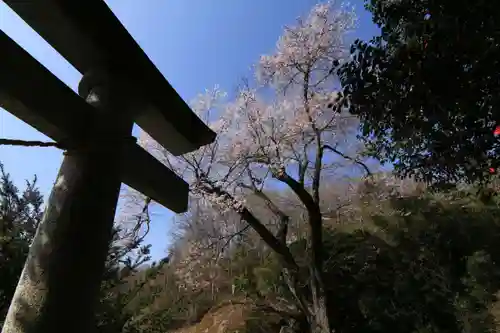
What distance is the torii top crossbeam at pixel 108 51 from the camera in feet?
2.93

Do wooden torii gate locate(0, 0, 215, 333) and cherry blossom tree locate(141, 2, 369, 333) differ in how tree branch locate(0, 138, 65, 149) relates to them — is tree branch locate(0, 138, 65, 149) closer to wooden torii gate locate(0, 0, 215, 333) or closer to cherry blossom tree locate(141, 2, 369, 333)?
wooden torii gate locate(0, 0, 215, 333)

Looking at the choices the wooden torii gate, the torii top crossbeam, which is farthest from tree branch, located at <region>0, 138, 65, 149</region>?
the torii top crossbeam

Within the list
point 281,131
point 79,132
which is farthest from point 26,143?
point 281,131

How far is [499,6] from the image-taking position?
166 cm

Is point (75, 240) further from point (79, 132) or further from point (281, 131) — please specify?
point (281, 131)

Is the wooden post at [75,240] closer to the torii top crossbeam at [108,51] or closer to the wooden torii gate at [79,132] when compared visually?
the wooden torii gate at [79,132]

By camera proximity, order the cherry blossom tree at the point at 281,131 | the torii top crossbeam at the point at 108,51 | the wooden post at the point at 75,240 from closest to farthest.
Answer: the wooden post at the point at 75,240 → the torii top crossbeam at the point at 108,51 → the cherry blossom tree at the point at 281,131

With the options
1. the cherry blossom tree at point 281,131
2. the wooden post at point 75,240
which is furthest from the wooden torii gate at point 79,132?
the cherry blossom tree at point 281,131

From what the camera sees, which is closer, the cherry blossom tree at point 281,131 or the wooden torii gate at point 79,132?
the wooden torii gate at point 79,132

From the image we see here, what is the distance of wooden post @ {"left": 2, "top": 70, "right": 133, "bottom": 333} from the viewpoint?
73 centimetres

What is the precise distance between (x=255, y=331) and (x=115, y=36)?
21.2 ft

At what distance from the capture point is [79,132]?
3.02ft

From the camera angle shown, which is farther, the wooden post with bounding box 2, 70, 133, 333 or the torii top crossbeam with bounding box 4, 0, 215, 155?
the torii top crossbeam with bounding box 4, 0, 215, 155

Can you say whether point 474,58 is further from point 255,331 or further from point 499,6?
point 255,331
